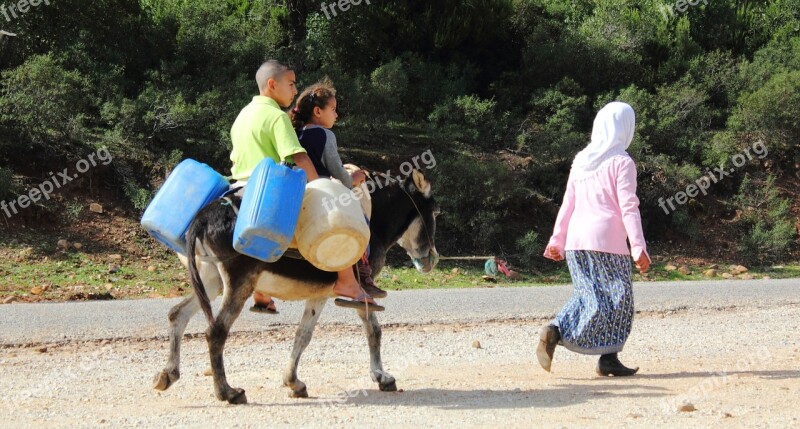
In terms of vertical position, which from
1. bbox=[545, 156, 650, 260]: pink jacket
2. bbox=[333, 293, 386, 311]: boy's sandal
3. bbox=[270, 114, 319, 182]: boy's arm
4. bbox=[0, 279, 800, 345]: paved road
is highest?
bbox=[270, 114, 319, 182]: boy's arm

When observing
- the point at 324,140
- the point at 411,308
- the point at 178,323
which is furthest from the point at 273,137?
the point at 411,308

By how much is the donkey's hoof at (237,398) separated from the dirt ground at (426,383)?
0.05 m

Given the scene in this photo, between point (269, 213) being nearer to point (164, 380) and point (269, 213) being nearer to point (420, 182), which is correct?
point (164, 380)

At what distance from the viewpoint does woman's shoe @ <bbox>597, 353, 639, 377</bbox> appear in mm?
7867

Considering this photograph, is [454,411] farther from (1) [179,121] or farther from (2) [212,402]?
(1) [179,121]

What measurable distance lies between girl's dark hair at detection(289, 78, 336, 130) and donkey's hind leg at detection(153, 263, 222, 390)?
1.34m

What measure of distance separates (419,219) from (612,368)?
2094 mm

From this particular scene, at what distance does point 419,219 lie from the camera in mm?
8078

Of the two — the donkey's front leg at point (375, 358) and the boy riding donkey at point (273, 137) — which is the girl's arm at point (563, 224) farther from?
the boy riding donkey at point (273, 137)

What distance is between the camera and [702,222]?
21.5 m

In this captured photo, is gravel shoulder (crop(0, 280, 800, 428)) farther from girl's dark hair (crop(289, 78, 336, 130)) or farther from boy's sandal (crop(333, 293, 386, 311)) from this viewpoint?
girl's dark hair (crop(289, 78, 336, 130))

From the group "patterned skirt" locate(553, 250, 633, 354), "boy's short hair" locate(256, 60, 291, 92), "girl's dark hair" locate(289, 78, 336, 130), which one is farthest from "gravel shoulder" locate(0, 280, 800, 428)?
"boy's short hair" locate(256, 60, 291, 92)

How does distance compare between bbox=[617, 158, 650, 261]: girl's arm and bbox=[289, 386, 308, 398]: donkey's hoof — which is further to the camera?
bbox=[617, 158, 650, 261]: girl's arm

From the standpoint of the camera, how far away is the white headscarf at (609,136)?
7.72 metres
